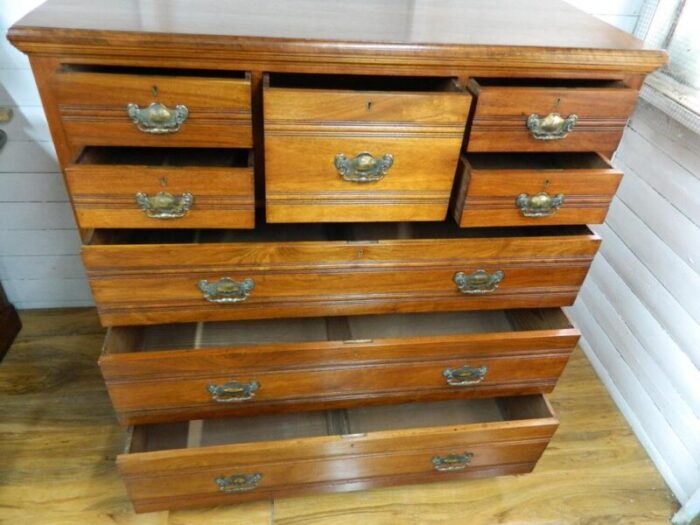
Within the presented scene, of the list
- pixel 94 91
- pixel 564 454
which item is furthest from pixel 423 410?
pixel 94 91

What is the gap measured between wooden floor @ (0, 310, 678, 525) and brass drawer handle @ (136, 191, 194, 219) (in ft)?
2.40

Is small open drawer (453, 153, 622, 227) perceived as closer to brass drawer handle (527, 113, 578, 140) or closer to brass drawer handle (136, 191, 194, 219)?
brass drawer handle (527, 113, 578, 140)

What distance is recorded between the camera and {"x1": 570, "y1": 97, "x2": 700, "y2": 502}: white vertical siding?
1273 mm

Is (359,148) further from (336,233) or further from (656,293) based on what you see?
(656,293)

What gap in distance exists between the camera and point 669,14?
4.32 ft

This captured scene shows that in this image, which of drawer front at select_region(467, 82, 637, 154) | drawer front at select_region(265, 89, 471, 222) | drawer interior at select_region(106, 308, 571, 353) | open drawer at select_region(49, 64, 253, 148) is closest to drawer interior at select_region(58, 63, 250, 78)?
open drawer at select_region(49, 64, 253, 148)

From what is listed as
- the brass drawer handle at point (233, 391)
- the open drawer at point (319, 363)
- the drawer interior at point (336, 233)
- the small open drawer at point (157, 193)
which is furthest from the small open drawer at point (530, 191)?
the brass drawer handle at point (233, 391)

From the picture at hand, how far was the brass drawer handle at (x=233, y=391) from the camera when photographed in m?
1.06

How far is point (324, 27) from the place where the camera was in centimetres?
84

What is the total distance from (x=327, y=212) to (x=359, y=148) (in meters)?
0.12

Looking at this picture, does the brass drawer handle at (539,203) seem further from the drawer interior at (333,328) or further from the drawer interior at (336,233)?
the drawer interior at (333,328)

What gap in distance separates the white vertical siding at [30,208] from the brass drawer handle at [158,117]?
63 cm

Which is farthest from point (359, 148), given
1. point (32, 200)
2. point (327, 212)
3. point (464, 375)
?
point (32, 200)

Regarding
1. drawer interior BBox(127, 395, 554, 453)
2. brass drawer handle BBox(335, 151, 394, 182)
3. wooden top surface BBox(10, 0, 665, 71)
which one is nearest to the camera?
wooden top surface BBox(10, 0, 665, 71)
